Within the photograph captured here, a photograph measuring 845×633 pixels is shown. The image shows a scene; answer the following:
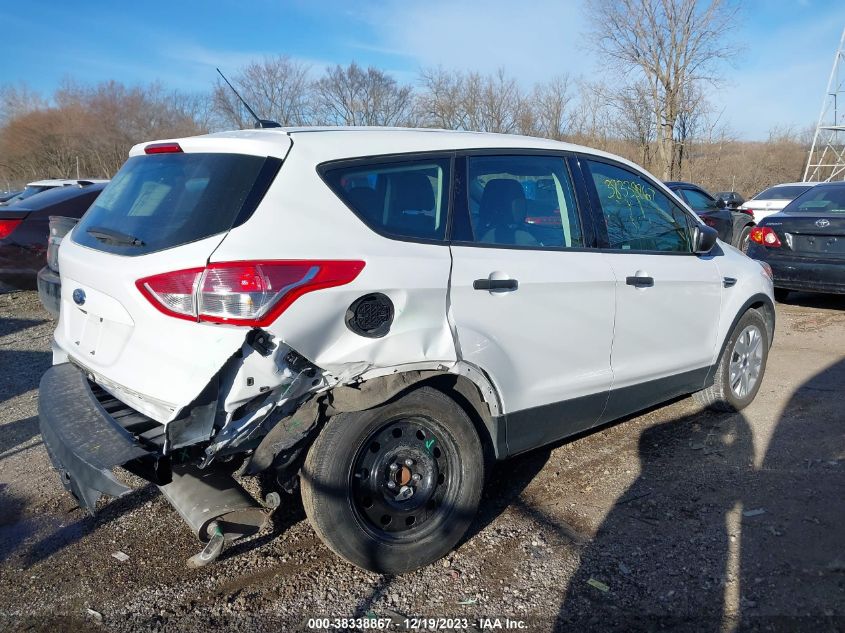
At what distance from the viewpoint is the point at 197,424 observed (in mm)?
2455

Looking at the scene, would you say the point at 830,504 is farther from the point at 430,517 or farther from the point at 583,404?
the point at 430,517

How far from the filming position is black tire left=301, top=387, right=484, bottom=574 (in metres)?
2.70

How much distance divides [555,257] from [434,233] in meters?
0.73

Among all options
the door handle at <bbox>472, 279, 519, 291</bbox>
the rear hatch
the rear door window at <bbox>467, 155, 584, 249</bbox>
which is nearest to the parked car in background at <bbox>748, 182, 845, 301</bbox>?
the rear door window at <bbox>467, 155, 584, 249</bbox>

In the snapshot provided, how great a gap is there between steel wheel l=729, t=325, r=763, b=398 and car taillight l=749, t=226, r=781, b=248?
3.87m

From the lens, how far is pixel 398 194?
290 cm

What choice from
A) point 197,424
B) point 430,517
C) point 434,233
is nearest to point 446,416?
point 430,517

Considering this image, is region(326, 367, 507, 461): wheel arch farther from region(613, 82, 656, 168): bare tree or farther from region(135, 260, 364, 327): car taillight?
region(613, 82, 656, 168): bare tree

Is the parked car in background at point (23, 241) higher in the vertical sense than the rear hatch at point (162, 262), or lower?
lower

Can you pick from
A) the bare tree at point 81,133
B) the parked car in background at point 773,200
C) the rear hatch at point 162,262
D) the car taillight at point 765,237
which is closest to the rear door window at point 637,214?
the rear hatch at point 162,262

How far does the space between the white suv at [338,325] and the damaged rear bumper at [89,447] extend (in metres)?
0.01

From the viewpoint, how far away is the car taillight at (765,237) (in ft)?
27.2

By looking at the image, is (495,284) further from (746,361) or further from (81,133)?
(81,133)

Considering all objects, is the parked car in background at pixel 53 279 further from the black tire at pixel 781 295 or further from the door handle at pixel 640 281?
the black tire at pixel 781 295
